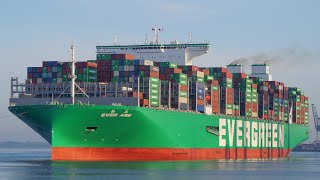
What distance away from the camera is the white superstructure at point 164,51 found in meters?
90.9

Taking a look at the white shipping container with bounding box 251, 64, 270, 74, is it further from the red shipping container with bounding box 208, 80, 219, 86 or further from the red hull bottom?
the red hull bottom

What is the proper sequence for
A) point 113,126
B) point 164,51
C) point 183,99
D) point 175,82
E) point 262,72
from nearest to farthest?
point 113,126, point 175,82, point 183,99, point 164,51, point 262,72

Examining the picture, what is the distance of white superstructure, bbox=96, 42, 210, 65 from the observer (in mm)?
90875

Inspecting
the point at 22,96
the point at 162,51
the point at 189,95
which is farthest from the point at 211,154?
the point at 22,96

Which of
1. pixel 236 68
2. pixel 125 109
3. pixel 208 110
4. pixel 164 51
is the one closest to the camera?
pixel 125 109

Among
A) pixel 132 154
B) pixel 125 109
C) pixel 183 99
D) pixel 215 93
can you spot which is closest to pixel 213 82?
pixel 215 93

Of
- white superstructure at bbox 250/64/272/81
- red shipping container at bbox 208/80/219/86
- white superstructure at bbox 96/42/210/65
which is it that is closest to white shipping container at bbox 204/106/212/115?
red shipping container at bbox 208/80/219/86

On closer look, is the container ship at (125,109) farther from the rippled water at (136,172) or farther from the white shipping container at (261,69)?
the white shipping container at (261,69)

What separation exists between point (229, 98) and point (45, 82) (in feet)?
74.6

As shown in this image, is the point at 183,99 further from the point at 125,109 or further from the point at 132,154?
the point at 125,109

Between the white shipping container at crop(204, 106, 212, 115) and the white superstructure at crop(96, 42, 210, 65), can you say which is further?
the white superstructure at crop(96, 42, 210, 65)

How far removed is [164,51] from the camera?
91625 millimetres

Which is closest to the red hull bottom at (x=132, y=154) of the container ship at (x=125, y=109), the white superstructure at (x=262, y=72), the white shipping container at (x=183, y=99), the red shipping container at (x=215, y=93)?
the container ship at (x=125, y=109)

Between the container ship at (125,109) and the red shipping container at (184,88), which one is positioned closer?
the container ship at (125,109)
